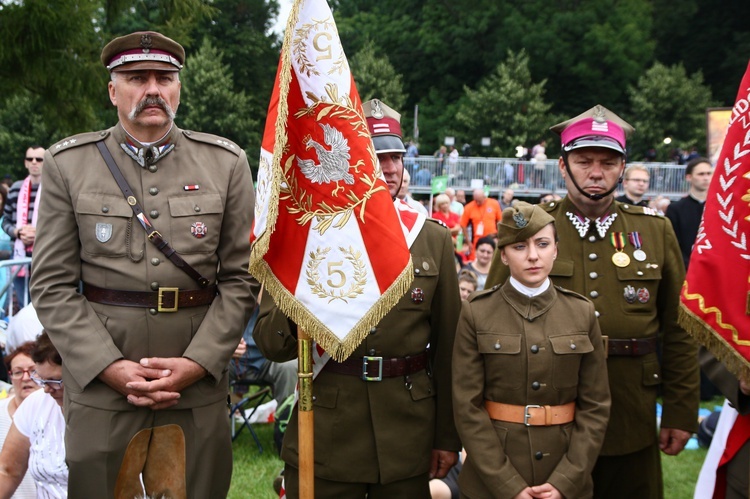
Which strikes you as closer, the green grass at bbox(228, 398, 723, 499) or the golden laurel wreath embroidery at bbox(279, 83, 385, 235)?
the golden laurel wreath embroidery at bbox(279, 83, 385, 235)

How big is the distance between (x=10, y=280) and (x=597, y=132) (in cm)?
492

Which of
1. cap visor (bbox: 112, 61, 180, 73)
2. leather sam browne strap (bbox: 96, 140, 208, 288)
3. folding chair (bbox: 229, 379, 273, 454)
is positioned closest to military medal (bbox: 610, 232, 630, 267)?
leather sam browne strap (bbox: 96, 140, 208, 288)

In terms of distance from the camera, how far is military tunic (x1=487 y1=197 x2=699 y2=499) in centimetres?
382

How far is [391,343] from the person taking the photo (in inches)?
140

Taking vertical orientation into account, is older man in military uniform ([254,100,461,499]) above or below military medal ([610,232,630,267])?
below

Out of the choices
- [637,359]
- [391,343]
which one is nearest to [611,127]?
[637,359]

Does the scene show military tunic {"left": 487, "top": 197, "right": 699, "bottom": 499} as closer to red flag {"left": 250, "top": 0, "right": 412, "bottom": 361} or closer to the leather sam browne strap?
red flag {"left": 250, "top": 0, "right": 412, "bottom": 361}

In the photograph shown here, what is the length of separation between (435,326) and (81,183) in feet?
5.16

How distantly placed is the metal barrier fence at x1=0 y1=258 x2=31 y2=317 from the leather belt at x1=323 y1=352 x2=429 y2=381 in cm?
406

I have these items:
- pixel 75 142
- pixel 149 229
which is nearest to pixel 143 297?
pixel 149 229

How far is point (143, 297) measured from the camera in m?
3.34

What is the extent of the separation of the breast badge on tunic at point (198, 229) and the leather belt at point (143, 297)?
0.74 ft

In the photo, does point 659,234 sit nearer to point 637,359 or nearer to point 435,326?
point 637,359

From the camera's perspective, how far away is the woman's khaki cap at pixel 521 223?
11.6 ft
